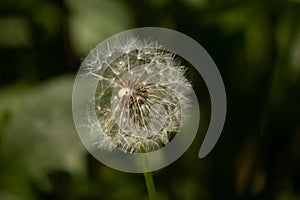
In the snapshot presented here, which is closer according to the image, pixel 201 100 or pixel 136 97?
pixel 136 97

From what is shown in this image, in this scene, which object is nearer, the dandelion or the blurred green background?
the dandelion

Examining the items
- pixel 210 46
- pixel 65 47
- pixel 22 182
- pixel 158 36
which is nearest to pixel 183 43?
pixel 158 36

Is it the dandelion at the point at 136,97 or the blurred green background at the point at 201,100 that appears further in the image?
the blurred green background at the point at 201,100

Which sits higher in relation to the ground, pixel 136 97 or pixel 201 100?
pixel 201 100
